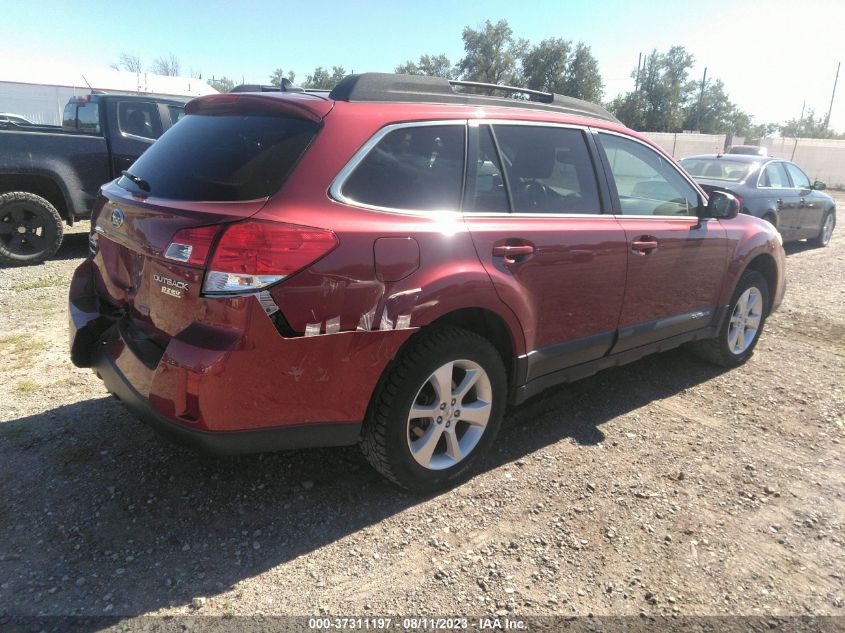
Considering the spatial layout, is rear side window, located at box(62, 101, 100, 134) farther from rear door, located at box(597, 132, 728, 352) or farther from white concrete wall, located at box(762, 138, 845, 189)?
white concrete wall, located at box(762, 138, 845, 189)

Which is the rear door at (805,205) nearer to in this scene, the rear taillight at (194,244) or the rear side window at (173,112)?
the rear side window at (173,112)

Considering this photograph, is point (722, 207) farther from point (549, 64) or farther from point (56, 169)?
point (549, 64)

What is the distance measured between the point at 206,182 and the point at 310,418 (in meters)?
1.04

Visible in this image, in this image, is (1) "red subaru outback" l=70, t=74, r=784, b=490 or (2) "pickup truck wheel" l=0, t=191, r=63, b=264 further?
(2) "pickup truck wheel" l=0, t=191, r=63, b=264

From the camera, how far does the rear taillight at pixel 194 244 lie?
2.17 m

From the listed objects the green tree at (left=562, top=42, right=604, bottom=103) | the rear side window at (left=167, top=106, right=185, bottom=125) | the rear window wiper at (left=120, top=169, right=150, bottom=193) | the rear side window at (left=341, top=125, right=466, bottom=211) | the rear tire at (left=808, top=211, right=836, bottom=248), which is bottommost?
the rear tire at (left=808, top=211, right=836, bottom=248)

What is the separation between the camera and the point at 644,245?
3.51m

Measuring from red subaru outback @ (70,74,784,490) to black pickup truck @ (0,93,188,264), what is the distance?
186 inches

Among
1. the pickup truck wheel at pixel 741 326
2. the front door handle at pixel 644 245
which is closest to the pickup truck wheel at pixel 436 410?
the front door handle at pixel 644 245

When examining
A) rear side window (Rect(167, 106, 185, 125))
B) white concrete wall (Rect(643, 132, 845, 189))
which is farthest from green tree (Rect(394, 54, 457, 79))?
rear side window (Rect(167, 106, 185, 125))


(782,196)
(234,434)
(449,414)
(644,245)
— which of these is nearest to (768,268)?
(644,245)

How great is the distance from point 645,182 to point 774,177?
7144 mm

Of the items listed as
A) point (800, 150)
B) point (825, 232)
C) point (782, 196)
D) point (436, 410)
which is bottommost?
point (825, 232)

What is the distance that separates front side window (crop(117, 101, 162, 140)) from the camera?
782 centimetres
